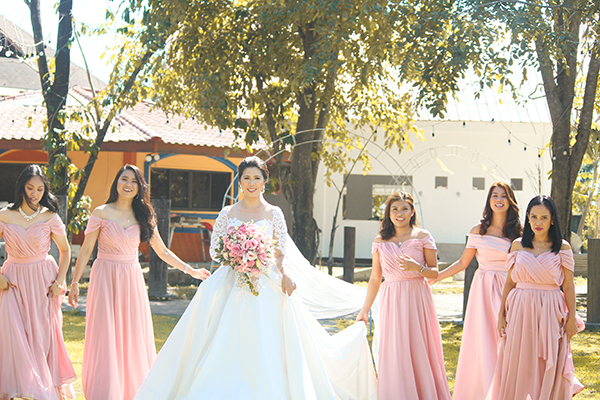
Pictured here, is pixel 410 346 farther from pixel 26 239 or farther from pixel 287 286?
pixel 26 239

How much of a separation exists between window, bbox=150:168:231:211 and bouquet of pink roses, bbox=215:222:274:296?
41.2 feet

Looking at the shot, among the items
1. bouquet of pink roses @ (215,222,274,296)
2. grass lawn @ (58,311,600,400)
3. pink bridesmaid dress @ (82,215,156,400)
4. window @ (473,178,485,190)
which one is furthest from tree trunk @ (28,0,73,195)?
window @ (473,178,485,190)

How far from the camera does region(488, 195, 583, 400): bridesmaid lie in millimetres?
4543

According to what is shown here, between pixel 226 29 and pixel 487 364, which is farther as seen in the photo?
pixel 226 29

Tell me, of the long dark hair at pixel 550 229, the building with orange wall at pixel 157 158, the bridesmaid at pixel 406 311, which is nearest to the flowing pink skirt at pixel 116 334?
the bridesmaid at pixel 406 311

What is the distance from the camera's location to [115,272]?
5371 mm

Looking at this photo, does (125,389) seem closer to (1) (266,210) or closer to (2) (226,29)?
(1) (266,210)

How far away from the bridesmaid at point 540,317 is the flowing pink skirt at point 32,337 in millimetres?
3579

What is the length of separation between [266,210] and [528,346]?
2246mm

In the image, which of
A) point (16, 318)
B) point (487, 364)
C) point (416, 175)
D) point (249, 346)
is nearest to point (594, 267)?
point (487, 364)

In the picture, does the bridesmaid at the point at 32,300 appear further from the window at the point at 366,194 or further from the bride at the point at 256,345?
the window at the point at 366,194

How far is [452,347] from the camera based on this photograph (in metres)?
8.17

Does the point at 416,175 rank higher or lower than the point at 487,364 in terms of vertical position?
higher

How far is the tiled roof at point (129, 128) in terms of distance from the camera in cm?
1458
